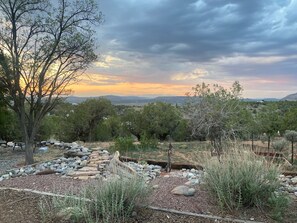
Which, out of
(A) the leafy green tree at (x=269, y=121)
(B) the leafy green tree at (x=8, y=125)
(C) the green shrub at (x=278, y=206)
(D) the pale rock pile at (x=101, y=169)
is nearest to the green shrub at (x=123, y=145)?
(D) the pale rock pile at (x=101, y=169)

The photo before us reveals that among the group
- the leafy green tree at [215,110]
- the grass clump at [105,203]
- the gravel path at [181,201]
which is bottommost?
the gravel path at [181,201]

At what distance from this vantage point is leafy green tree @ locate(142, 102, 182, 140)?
20.8 m

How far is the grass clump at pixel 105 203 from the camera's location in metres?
4.02

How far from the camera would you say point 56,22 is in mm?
8969

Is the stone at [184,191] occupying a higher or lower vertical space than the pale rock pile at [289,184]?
higher

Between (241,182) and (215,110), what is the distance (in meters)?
5.65

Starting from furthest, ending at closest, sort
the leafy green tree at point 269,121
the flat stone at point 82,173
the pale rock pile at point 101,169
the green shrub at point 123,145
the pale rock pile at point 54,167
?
the leafy green tree at point 269,121 < the green shrub at point 123,145 < the pale rock pile at point 54,167 < the flat stone at point 82,173 < the pale rock pile at point 101,169

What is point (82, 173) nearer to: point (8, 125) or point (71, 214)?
point (71, 214)

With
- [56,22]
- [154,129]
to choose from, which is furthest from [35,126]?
[154,129]

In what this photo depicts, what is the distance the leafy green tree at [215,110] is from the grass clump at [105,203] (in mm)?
4642

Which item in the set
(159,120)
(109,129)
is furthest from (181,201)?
(109,129)

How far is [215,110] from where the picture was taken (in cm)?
999

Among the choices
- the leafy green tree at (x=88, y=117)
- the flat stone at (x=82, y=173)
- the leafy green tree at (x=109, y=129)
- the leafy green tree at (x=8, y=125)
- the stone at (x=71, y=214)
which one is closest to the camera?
the stone at (x=71, y=214)

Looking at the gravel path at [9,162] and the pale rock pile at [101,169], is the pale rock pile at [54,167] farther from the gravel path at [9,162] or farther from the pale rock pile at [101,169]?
the gravel path at [9,162]
